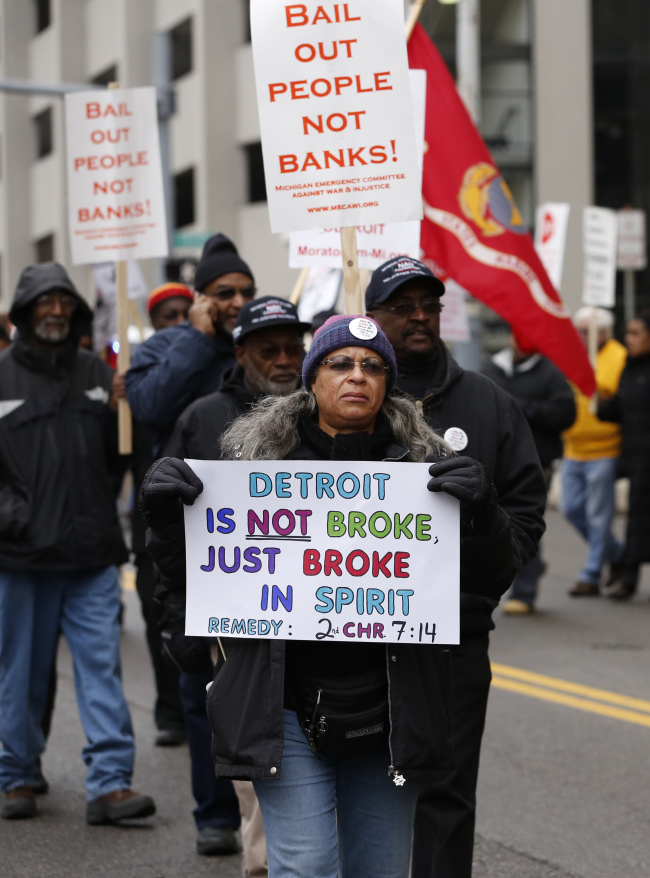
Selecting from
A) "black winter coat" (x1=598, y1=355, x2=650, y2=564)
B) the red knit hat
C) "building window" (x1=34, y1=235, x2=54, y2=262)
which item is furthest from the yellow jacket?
"building window" (x1=34, y1=235, x2=54, y2=262)

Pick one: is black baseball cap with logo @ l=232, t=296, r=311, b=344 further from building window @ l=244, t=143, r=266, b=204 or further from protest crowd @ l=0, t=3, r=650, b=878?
building window @ l=244, t=143, r=266, b=204

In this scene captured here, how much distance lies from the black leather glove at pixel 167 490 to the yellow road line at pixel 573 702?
4.06 m

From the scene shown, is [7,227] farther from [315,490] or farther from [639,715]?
[315,490]

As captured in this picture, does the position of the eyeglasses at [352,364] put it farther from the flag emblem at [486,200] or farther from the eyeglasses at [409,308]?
the flag emblem at [486,200]

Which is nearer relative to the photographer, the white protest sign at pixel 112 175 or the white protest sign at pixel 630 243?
the white protest sign at pixel 112 175

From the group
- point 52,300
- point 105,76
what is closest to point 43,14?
point 105,76

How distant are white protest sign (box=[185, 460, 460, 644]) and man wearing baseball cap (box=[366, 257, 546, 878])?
0.71 metres

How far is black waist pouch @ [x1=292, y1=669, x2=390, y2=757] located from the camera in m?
3.23

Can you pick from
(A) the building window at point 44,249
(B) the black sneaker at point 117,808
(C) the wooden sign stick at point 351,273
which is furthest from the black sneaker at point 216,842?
(A) the building window at point 44,249

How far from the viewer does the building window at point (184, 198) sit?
29.7 metres

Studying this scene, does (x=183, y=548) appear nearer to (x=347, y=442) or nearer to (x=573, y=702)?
(x=347, y=442)

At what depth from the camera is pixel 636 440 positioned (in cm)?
1040

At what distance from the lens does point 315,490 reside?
3.37 m

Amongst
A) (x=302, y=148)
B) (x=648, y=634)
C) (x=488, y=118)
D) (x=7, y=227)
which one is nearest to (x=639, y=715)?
(x=648, y=634)
